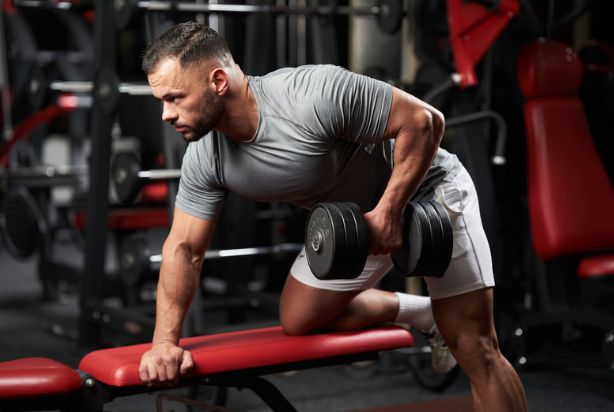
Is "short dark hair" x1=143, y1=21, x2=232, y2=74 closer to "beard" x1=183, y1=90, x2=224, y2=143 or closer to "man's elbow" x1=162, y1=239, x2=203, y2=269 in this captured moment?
"beard" x1=183, y1=90, x2=224, y2=143

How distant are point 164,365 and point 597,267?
1.84 metres

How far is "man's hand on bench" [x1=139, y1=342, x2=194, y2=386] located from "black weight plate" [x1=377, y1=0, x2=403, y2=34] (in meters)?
1.97

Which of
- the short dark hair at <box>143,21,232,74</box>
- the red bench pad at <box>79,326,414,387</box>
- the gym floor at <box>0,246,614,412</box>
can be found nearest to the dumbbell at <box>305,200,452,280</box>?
the red bench pad at <box>79,326,414,387</box>

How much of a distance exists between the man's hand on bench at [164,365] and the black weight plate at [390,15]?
6.46 ft

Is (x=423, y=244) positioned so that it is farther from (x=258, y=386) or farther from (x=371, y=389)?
(x=371, y=389)

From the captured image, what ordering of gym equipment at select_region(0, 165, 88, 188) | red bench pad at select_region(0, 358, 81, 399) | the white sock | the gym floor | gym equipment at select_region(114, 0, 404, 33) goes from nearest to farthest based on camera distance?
red bench pad at select_region(0, 358, 81, 399)
the white sock
the gym floor
gym equipment at select_region(114, 0, 404, 33)
gym equipment at select_region(0, 165, 88, 188)

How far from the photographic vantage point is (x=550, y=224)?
327 cm

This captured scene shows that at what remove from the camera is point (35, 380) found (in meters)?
1.85

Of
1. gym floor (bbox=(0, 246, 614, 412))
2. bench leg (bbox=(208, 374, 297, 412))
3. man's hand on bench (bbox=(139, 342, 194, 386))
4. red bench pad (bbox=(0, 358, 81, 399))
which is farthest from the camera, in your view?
gym floor (bbox=(0, 246, 614, 412))

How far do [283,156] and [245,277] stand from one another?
2043 mm

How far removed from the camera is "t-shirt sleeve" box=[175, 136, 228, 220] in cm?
211

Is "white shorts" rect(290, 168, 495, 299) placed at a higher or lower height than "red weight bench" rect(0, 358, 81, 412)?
higher

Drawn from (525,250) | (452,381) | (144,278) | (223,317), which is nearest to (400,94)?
(452,381)

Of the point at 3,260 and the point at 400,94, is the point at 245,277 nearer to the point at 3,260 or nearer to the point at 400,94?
the point at 400,94
